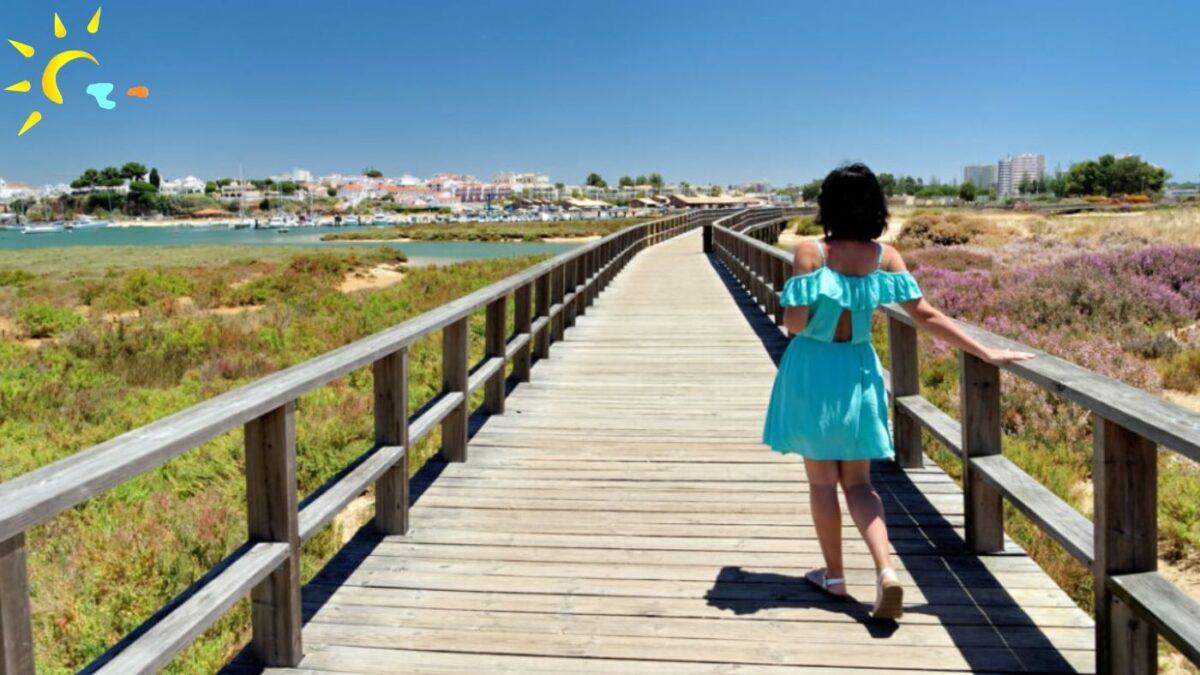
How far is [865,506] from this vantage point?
11.1 ft

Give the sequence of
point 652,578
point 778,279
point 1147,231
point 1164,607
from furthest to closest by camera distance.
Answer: point 1147,231
point 778,279
point 652,578
point 1164,607

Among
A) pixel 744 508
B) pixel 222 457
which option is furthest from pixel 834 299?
pixel 222 457

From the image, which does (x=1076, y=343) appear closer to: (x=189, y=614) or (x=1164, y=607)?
(x=1164, y=607)

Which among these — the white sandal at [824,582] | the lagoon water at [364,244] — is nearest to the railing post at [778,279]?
the white sandal at [824,582]

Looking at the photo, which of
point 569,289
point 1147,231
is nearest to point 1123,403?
point 569,289

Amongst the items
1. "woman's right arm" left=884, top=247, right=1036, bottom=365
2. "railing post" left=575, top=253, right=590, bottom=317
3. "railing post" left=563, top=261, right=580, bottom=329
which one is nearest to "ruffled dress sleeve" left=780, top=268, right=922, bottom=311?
"woman's right arm" left=884, top=247, right=1036, bottom=365

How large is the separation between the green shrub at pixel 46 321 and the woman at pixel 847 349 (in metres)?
17.5

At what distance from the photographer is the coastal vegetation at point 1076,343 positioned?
18.0 ft

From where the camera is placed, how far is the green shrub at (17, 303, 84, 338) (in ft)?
58.0

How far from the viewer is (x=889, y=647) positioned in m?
3.15

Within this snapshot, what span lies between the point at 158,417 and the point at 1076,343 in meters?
9.65

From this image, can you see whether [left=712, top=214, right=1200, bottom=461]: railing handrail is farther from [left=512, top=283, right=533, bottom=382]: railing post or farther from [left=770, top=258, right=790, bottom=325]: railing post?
[left=770, top=258, right=790, bottom=325]: railing post

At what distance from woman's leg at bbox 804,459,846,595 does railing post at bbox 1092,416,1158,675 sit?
2.96ft

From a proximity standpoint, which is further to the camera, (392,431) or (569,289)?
(569,289)
